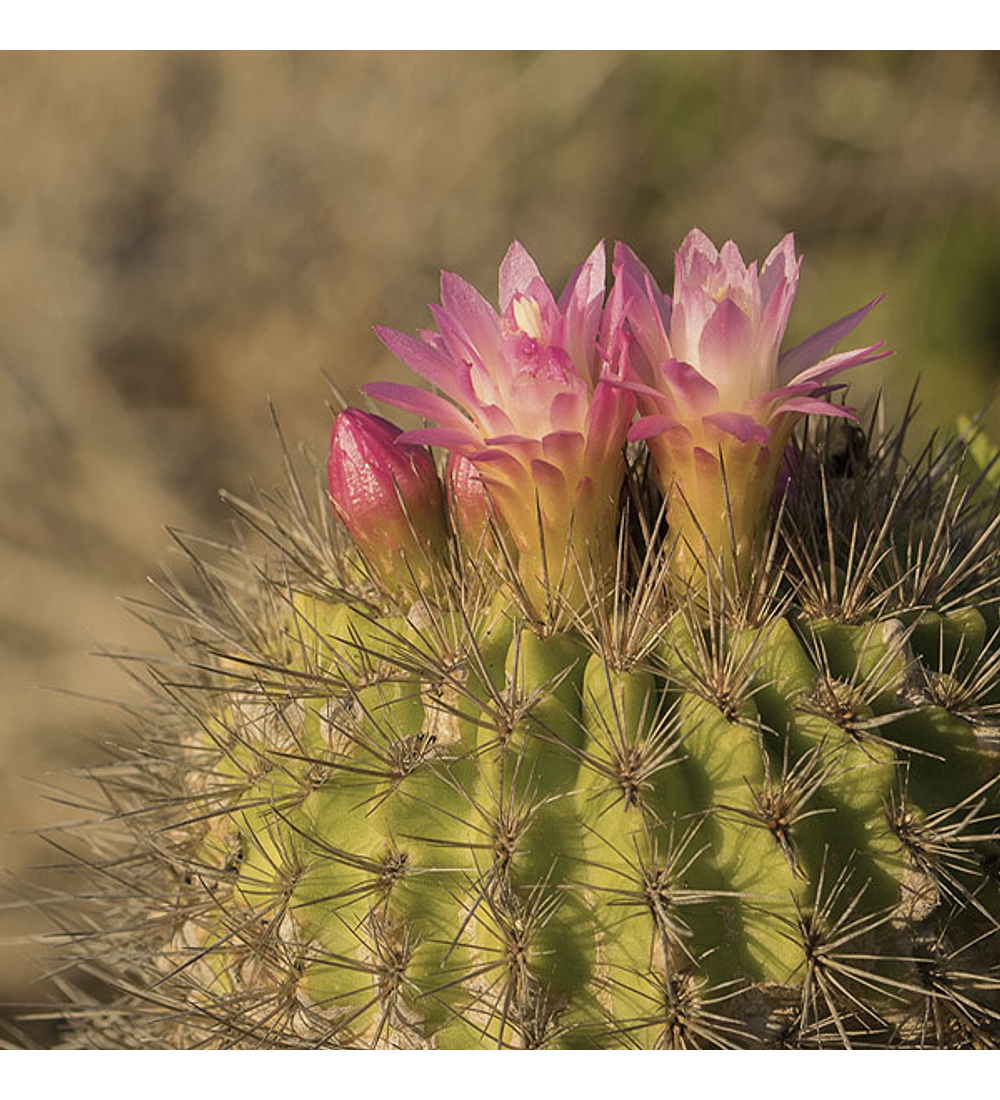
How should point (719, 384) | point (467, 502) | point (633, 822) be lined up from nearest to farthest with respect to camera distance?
1. point (633, 822)
2. point (719, 384)
3. point (467, 502)

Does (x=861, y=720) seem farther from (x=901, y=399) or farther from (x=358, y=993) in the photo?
(x=901, y=399)

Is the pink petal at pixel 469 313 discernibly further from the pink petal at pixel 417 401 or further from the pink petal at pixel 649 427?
the pink petal at pixel 649 427

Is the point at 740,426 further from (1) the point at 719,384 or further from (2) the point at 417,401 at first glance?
(2) the point at 417,401

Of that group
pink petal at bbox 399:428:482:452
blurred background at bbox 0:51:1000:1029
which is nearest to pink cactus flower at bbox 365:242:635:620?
pink petal at bbox 399:428:482:452

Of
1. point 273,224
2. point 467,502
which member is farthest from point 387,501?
point 273,224

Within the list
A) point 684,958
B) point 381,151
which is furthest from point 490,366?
point 381,151
